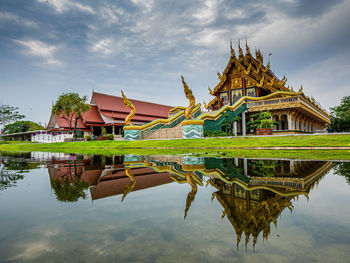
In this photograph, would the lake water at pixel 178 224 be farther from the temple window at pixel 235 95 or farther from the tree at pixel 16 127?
the tree at pixel 16 127

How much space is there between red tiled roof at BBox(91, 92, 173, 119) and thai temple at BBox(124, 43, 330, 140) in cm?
1313

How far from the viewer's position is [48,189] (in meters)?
3.11

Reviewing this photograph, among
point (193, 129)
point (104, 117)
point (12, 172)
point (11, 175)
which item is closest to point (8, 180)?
point (11, 175)

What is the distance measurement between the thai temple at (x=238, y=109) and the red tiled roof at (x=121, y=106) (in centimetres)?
1313

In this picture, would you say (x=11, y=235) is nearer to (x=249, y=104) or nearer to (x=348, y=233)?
(x=348, y=233)

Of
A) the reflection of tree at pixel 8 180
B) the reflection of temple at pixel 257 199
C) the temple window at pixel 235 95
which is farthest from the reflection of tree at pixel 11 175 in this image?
the temple window at pixel 235 95

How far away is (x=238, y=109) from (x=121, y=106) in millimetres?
22248

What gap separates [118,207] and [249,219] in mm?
1146

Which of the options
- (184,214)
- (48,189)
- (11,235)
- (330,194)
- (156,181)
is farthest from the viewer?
(156,181)

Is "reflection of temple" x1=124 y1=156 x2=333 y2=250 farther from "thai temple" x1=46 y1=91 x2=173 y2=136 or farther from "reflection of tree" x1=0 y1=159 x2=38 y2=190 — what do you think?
"thai temple" x1=46 y1=91 x2=173 y2=136

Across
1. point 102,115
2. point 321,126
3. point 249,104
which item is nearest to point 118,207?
point 249,104

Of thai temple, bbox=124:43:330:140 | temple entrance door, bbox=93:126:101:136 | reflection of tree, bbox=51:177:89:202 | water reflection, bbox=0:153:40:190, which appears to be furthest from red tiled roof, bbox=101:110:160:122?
reflection of tree, bbox=51:177:89:202

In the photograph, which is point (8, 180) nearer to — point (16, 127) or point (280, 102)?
point (280, 102)

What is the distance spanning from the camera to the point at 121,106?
3853cm
